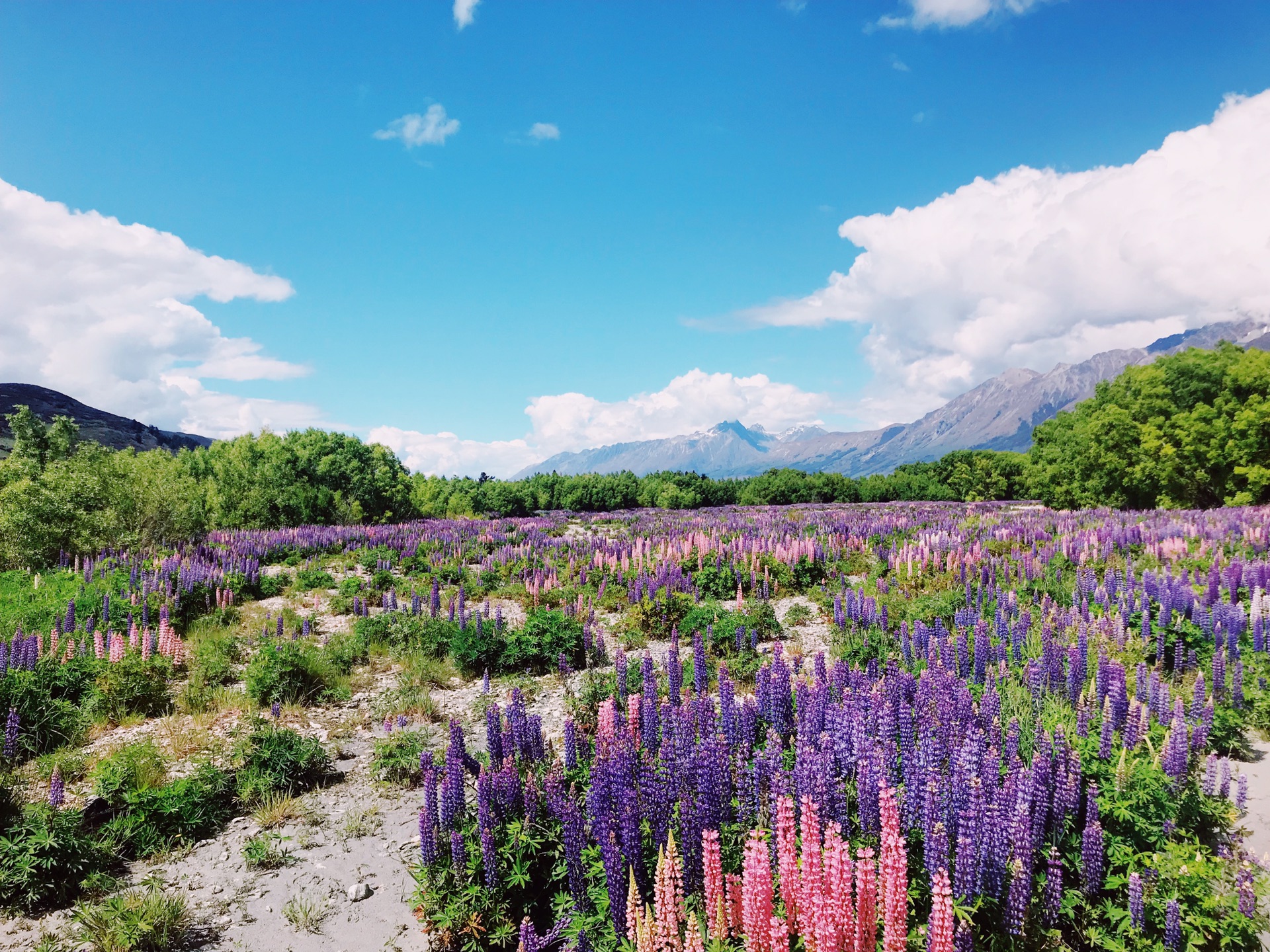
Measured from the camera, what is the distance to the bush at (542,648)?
1045cm

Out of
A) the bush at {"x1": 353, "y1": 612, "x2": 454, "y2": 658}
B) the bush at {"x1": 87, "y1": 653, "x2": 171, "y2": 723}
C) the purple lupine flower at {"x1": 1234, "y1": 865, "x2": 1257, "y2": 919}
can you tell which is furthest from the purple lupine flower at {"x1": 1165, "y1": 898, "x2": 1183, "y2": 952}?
the bush at {"x1": 87, "y1": 653, "x2": 171, "y2": 723}

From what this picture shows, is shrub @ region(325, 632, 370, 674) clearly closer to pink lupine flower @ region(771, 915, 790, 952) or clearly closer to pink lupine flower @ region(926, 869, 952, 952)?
pink lupine flower @ region(771, 915, 790, 952)

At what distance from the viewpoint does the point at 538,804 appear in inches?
189

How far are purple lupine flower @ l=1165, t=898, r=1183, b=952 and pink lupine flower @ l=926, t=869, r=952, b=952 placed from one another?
1.87 m

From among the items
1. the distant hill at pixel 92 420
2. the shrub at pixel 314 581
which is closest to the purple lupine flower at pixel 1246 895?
the shrub at pixel 314 581

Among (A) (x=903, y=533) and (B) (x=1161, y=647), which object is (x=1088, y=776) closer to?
(B) (x=1161, y=647)

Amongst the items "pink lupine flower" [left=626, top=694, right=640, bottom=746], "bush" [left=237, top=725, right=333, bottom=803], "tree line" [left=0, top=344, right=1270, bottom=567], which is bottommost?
"bush" [left=237, top=725, right=333, bottom=803]

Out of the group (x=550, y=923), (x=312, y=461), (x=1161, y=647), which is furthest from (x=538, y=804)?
(x=312, y=461)

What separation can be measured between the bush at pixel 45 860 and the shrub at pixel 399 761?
2.39 metres

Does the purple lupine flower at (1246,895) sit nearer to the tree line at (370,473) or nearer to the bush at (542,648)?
the bush at (542,648)

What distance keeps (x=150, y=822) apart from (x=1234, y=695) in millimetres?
11301

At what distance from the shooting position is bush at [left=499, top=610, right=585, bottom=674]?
10.5 metres

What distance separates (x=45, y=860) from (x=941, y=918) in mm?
6575

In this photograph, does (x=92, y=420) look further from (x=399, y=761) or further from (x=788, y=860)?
(x=788, y=860)
